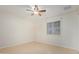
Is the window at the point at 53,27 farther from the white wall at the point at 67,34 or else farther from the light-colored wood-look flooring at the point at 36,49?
the light-colored wood-look flooring at the point at 36,49

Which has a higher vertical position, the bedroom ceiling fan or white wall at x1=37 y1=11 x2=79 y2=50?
the bedroom ceiling fan

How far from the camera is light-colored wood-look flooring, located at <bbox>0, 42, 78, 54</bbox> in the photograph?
76.7 inches

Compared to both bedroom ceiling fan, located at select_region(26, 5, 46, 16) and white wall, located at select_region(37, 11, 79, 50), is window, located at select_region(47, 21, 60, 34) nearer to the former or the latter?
white wall, located at select_region(37, 11, 79, 50)

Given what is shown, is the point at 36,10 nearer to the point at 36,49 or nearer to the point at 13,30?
the point at 13,30

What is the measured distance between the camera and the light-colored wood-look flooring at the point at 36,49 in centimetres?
195

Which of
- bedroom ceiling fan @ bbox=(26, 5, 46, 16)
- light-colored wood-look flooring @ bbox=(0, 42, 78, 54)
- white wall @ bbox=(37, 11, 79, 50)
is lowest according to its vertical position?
light-colored wood-look flooring @ bbox=(0, 42, 78, 54)

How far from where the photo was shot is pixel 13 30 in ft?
6.43

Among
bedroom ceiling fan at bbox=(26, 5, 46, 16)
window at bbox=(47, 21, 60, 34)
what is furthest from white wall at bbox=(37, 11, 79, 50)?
bedroom ceiling fan at bbox=(26, 5, 46, 16)

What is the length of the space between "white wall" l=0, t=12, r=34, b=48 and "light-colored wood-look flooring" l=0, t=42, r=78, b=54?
8 cm

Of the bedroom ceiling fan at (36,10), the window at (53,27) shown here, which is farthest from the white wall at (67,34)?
the bedroom ceiling fan at (36,10)

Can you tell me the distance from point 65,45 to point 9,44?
929 mm

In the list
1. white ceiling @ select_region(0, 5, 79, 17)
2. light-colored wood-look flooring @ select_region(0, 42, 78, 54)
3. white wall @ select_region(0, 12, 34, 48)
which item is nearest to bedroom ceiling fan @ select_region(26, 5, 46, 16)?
white ceiling @ select_region(0, 5, 79, 17)
